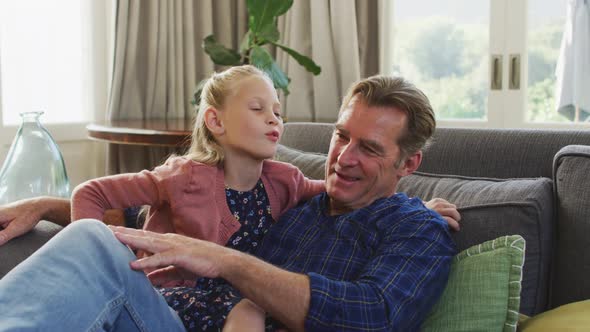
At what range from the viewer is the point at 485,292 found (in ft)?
4.64

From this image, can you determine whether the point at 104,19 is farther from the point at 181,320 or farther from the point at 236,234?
the point at 181,320

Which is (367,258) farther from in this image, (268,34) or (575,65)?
(575,65)

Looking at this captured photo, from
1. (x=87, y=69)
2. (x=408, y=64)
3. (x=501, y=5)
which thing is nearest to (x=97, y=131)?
(x=87, y=69)

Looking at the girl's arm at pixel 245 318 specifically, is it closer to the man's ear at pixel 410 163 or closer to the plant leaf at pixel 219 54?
the man's ear at pixel 410 163

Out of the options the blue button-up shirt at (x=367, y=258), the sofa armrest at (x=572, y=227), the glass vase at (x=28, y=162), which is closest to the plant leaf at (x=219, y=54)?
the glass vase at (x=28, y=162)

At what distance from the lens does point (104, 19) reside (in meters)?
3.75

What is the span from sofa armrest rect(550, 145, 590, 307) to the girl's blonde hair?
28.6 inches

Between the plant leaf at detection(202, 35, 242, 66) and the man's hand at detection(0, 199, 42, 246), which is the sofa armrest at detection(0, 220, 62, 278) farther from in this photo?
the plant leaf at detection(202, 35, 242, 66)

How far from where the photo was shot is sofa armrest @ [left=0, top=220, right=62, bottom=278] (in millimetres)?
1695

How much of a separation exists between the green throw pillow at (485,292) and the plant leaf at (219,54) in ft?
6.77

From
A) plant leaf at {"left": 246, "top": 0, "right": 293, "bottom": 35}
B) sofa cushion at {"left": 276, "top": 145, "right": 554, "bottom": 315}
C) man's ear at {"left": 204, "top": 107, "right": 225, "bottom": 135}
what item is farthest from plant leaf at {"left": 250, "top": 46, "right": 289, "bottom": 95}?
sofa cushion at {"left": 276, "top": 145, "right": 554, "bottom": 315}

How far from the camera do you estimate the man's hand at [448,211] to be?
62.1 inches

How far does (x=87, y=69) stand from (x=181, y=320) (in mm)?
2508

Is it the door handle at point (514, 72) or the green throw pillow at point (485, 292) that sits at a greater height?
the door handle at point (514, 72)
